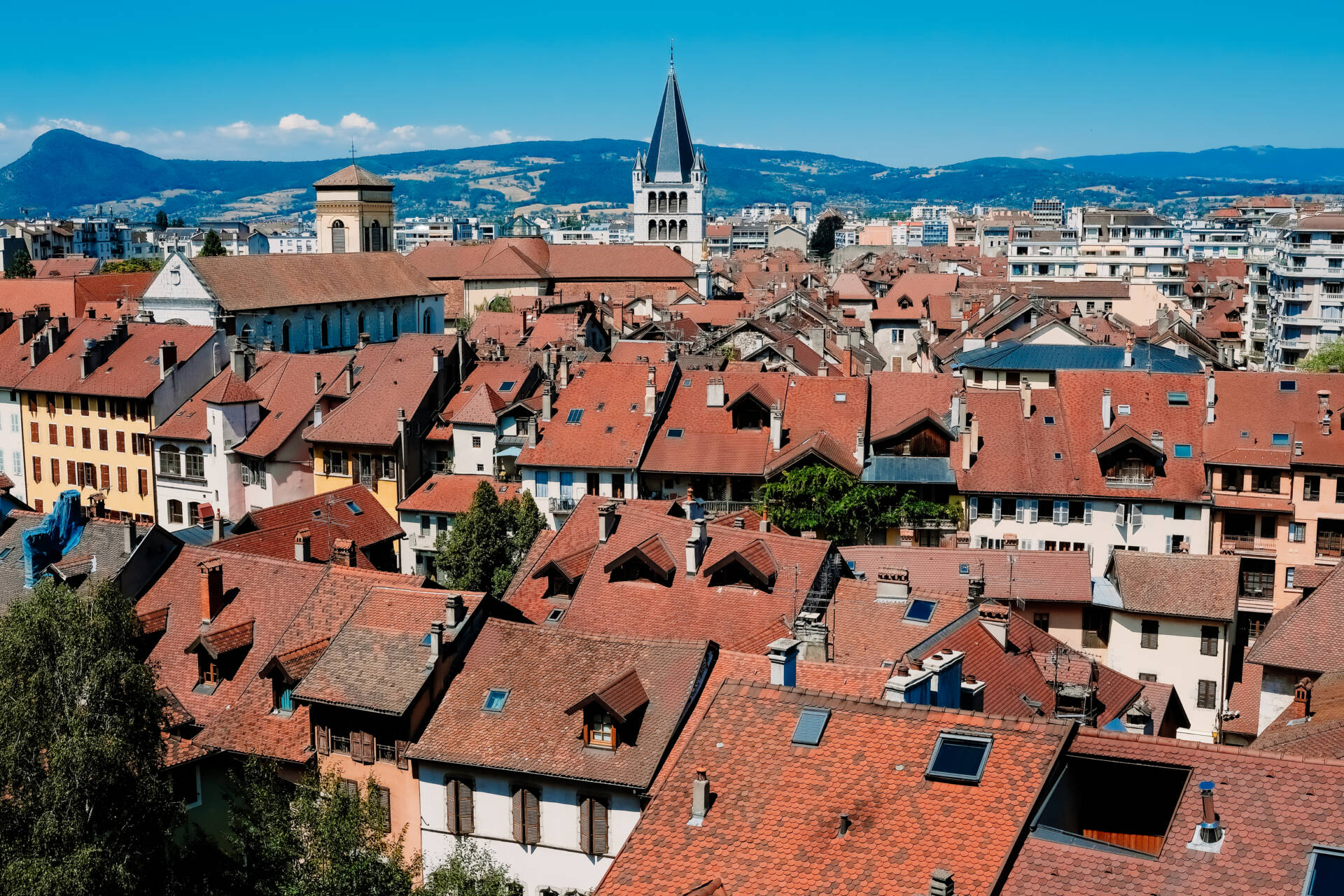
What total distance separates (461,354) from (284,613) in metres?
33.0

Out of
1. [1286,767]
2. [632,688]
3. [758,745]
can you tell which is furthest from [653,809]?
[1286,767]

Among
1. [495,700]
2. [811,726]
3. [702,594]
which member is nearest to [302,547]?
[702,594]

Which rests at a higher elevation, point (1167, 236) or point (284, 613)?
point (1167, 236)

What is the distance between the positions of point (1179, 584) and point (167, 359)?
163 ft

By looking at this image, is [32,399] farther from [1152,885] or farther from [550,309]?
[1152,885]

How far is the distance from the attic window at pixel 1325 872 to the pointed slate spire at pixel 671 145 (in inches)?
7114

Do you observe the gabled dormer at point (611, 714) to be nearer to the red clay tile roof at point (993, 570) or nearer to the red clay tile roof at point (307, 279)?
the red clay tile roof at point (993, 570)

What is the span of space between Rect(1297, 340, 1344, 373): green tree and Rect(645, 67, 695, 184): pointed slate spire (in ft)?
378

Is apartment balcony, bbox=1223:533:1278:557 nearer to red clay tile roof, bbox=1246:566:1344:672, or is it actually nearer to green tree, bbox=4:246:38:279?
red clay tile roof, bbox=1246:566:1344:672

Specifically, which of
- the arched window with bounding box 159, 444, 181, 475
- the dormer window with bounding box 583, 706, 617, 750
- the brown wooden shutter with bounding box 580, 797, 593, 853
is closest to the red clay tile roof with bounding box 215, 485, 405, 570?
the arched window with bounding box 159, 444, 181, 475

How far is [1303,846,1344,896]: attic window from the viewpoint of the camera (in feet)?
56.2

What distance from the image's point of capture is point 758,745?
2245 centimetres

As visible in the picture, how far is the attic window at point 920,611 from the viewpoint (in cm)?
3434

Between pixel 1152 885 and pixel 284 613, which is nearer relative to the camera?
pixel 1152 885
